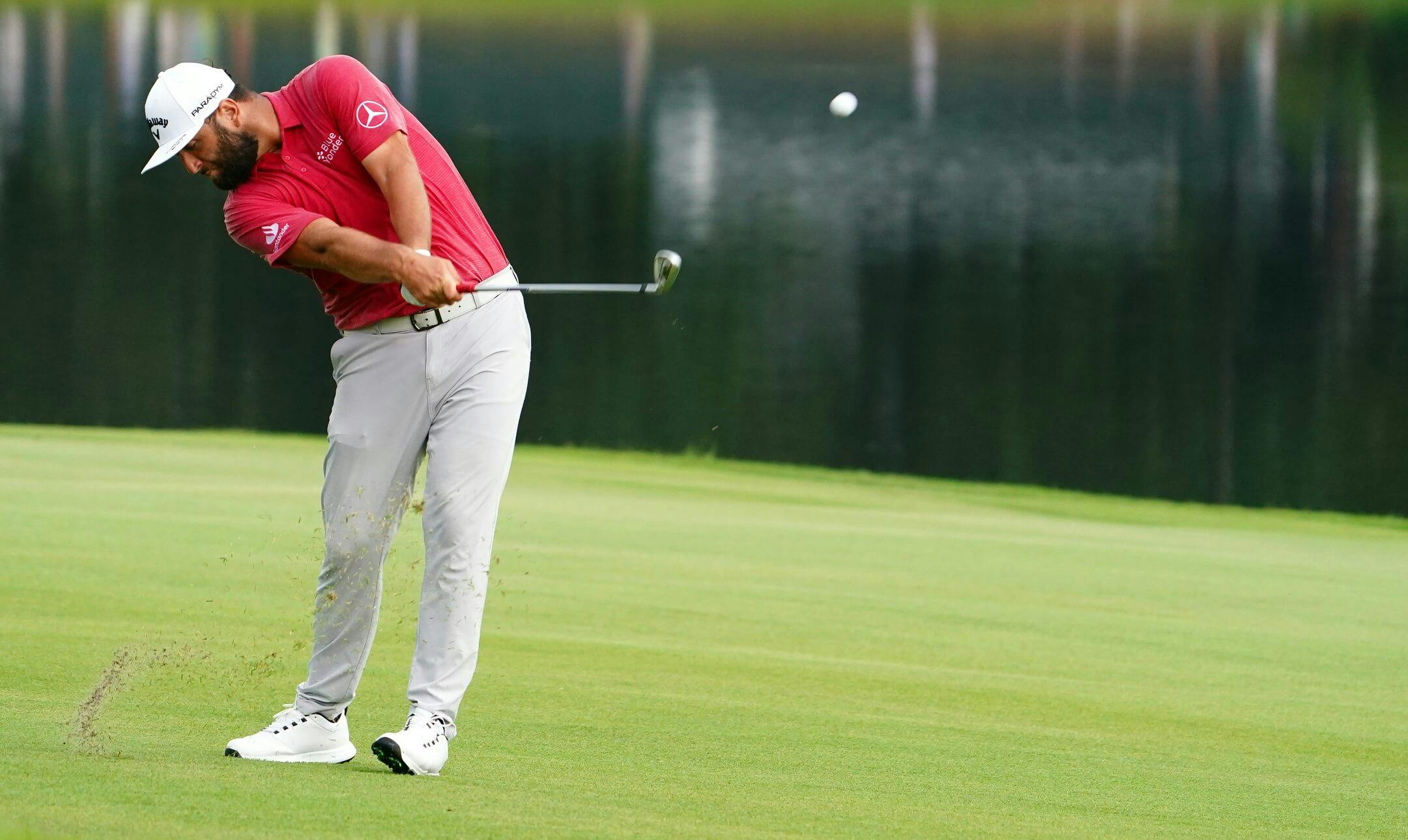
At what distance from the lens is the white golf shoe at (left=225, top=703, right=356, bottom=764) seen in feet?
12.4

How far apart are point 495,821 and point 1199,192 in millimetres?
28185

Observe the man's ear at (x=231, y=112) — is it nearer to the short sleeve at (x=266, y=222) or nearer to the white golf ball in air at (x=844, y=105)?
the short sleeve at (x=266, y=222)

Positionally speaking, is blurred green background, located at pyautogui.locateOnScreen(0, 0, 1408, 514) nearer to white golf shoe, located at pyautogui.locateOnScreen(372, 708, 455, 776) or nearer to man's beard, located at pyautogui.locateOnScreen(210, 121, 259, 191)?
man's beard, located at pyautogui.locateOnScreen(210, 121, 259, 191)

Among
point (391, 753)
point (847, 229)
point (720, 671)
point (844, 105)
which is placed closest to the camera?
point (391, 753)

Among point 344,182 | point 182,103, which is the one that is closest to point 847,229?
point 344,182

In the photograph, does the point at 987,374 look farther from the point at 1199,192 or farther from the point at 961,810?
the point at 961,810

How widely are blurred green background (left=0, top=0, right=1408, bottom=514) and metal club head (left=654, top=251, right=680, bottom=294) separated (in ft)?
37.2

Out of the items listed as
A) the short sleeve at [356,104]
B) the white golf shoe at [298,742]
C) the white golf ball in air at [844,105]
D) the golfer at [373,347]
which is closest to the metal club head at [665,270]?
the golfer at [373,347]

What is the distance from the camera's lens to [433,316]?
12.6 ft

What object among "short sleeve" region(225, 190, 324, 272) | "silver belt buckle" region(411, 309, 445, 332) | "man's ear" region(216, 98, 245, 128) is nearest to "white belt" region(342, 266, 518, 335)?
"silver belt buckle" region(411, 309, 445, 332)

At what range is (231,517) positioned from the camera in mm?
7176

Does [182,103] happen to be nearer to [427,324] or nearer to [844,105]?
[427,324]

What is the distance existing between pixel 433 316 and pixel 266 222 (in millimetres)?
372

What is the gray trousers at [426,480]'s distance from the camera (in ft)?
12.4
